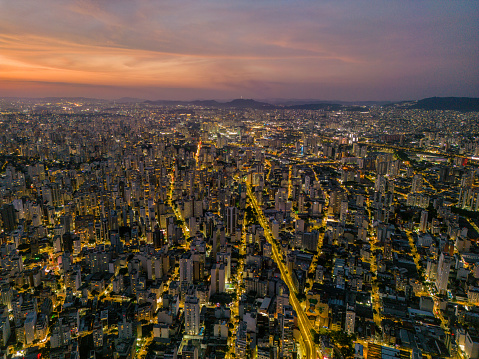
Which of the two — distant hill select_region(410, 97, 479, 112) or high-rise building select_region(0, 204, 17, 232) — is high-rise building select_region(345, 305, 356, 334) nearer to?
high-rise building select_region(0, 204, 17, 232)

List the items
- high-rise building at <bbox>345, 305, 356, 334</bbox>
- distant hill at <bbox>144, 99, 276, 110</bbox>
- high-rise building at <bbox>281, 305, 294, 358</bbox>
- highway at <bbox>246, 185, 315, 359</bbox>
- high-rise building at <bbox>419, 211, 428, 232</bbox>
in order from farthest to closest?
1. distant hill at <bbox>144, 99, 276, 110</bbox>
2. high-rise building at <bbox>419, 211, 428, 232</bbox>
3. high-rise building at <bbox>345, 305, 356, 334</bbox>
4. highway at <bbox>246, 185, 315, 359</bbox>
5. high-rise building at <bbox>281, 305, 294, 358</bbox>

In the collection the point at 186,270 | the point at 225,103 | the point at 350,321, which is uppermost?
the point at 225,103


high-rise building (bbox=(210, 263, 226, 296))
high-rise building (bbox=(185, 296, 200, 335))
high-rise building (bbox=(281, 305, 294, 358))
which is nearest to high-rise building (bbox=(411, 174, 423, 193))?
high-rise building (bbox=(210, 263, 226, 296))

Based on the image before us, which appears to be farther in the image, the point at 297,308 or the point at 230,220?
the point at 230,220

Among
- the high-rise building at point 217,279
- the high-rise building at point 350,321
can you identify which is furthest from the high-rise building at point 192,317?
the high-rise building at point 350,321

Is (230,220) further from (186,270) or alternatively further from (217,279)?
(217,279)

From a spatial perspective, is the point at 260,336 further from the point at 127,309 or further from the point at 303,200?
the point at 303,200

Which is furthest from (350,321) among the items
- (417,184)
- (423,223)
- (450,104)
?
(450,104)

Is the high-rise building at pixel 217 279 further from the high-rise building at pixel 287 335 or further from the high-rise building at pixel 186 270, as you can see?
the high-rise building at pixel 287 335
